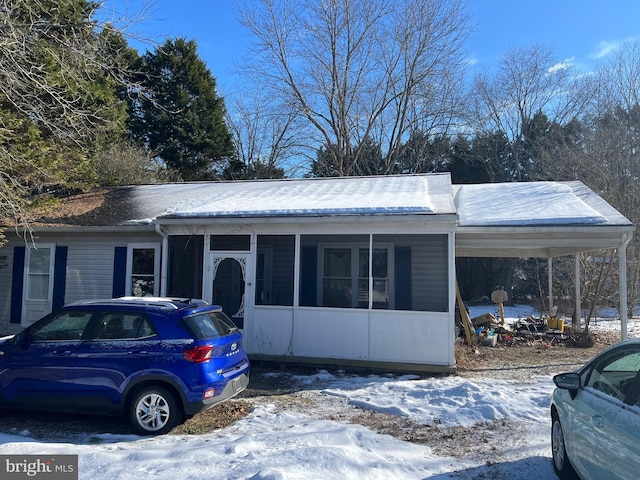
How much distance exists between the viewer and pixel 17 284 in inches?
483

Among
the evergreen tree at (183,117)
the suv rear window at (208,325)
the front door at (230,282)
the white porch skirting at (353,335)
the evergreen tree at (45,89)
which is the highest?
the evergreen tree at (183,117)

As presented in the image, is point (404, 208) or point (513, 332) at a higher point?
point (404, 208)

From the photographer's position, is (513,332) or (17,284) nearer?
(17,284)

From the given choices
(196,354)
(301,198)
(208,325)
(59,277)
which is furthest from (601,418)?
(59,277)

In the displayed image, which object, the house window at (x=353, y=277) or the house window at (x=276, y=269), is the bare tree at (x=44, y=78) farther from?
the house window at (x=353, y=277)

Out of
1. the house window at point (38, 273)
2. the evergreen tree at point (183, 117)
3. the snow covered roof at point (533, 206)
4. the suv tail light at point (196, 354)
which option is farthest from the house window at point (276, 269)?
the evergreen tree at point (183, 117)

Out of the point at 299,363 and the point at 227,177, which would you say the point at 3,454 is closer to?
the point at 299,363

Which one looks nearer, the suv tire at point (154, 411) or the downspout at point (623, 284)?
the suv tire at point (154, 411)

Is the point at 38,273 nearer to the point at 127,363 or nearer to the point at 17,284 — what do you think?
the point at 17,284

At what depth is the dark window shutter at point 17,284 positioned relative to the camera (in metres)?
12.2

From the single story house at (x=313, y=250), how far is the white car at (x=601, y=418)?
4.68 m

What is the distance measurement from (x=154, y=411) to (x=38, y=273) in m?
8.44

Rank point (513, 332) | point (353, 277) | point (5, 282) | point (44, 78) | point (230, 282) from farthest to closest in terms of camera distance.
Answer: point (513, 332) → point (5, 282) → point (353, 277) → point (230, 282) → point (44, 78)

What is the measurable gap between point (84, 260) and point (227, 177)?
59.4ft
